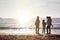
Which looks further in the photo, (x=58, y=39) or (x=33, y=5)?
(x=33, y=5)

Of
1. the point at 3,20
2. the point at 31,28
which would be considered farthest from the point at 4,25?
the point at 31,28

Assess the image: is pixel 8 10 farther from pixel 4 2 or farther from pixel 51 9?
pixel 51 9

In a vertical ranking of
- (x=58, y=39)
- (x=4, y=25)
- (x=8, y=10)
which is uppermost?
(x=8, y=10)

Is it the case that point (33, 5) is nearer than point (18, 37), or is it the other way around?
point (18, 37)

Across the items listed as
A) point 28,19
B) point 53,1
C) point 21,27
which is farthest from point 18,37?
point 53,1

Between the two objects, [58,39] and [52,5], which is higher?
[52,5]

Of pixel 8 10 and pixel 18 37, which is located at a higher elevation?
pixel 8 10

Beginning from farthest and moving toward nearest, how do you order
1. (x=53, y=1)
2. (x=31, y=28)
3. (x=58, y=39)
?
1. (x=53, y=1)
2. (x=31, y=28)
3. (x=58, y=39)

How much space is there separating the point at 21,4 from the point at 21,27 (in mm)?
265

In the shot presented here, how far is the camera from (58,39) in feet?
4.11

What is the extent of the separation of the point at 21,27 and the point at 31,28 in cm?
10

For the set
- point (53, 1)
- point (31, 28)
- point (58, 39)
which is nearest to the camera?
point (58, 39)

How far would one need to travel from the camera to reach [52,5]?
5.44ft

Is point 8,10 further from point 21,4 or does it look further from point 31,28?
point 31,28
